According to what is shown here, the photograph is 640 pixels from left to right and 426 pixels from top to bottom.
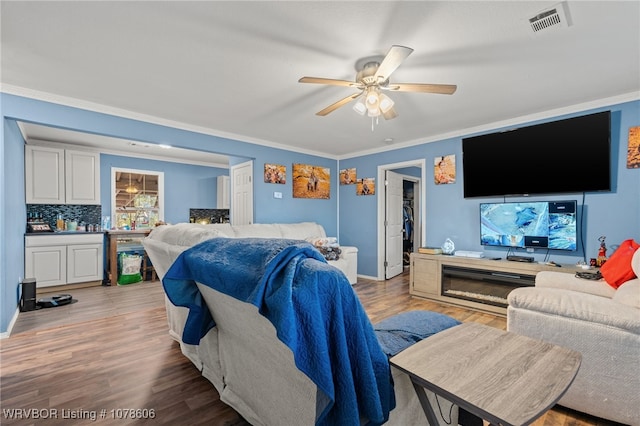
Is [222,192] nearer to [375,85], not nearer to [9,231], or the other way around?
[9,231]

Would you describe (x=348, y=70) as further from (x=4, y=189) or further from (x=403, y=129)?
(x=4, y=189)

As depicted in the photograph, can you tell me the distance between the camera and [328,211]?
19.2ft

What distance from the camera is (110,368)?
7.37ft

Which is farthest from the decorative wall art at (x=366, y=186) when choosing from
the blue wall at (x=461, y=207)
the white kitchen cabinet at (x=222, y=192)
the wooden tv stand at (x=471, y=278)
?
the white kitchen cabinet at (x=222, y=192)

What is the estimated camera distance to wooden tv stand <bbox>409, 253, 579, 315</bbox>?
3.32m

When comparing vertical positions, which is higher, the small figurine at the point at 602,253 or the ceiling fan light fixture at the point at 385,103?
the ceiling fan light fixture at the point at 385,103

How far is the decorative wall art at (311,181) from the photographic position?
5355 mm

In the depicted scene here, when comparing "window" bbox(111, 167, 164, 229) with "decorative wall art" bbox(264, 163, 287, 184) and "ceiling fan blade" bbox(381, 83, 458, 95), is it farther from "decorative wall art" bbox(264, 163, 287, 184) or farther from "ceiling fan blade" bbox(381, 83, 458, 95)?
"ceiling fan blade" bbox(381, 83, 458, 95)

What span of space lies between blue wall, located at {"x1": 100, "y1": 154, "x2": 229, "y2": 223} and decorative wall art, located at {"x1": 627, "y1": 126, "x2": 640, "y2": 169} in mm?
6814

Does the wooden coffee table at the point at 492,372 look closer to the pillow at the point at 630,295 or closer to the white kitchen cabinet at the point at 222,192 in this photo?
the pillow at the point at 630,295

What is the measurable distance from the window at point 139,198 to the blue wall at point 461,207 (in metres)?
3.87

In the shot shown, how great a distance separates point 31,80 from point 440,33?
3586 mm

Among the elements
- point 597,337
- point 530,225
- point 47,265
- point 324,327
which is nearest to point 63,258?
point 47,265

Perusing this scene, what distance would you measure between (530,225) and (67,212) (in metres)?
7.23
